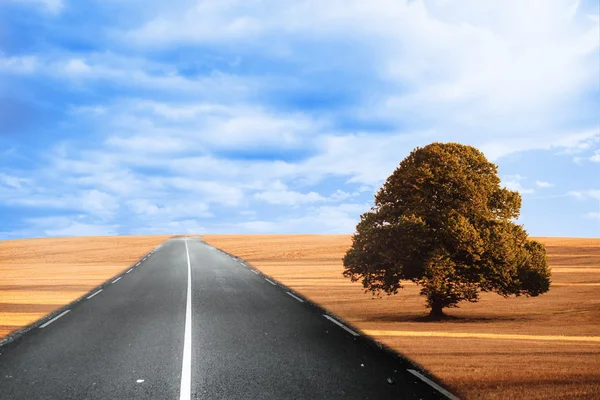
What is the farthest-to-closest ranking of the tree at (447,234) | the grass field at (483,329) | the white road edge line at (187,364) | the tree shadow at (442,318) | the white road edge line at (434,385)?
1. the tree shadow at (442,318)
2. the tree at (447,234)
3. the grass field at (483,329)
4. the white road edge line at (187,364)
5. the white road edge line at (434,385)

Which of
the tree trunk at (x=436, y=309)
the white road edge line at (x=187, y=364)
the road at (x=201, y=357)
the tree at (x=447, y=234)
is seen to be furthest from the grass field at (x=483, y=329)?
the white road edge line at (x=187, y=364)

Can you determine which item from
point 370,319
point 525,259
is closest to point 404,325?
point 370,319

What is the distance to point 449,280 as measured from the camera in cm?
1366

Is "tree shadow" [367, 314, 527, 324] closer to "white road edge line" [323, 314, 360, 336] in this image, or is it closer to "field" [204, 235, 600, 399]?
"field" [204, 235, 600, 399]

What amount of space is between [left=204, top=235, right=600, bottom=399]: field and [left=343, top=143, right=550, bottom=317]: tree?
1291mm

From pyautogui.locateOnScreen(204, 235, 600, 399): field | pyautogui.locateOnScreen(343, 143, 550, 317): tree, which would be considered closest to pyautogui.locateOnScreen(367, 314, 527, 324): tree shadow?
pyautogui.locateOnScreen(204, 235, 600, 399): field

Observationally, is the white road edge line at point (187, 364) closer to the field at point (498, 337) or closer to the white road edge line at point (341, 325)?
the white road edge line at point (341, 325)

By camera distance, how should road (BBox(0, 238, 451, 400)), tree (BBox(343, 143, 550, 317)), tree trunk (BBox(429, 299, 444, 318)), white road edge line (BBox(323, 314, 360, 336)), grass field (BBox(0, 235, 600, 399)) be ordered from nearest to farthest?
road (BBox(0, 238, 451, 400)), grass field (BBox(0, 235, 600, 399)), white road edge line (BBox(323, 314, 360, 336)), tree (BBox(343, 143, 550, 317)), tree trunk (BBox(429, 299, 444, 318))

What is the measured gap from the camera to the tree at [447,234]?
13.6 m

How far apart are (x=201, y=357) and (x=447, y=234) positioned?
25.9 ft

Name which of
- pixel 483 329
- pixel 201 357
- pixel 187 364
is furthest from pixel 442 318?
pixel 187 364

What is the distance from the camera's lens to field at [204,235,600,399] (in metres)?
7.57

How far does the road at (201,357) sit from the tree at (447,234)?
272cm

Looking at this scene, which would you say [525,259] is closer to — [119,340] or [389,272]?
[389,272]
